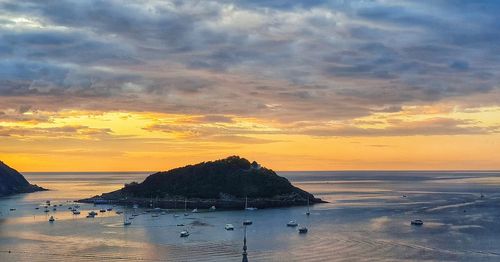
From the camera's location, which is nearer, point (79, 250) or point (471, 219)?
point (79, 250)

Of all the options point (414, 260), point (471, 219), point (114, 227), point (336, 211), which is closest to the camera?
point (414, 260)

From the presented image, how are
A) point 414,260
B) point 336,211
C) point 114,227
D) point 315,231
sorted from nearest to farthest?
point 414,260 → point 315,231 → point 114,227 → point 336,211

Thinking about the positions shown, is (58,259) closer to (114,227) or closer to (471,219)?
(114,227)

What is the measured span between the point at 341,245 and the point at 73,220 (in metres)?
89.4

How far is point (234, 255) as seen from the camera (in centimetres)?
10569

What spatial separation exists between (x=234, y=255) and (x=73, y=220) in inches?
3294

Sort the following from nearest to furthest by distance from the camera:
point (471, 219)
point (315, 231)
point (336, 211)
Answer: point (315, 231) < point (471, 219) < point (336, 211)

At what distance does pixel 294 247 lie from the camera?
11588 cm

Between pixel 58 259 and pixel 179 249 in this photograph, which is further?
pixel 179 249

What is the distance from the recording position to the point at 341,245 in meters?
117

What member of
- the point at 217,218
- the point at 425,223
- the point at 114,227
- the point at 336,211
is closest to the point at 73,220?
the point at 114,227

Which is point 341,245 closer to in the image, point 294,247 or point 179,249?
point 294,247

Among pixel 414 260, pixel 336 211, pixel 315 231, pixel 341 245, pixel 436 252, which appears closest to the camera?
pixel 414 260

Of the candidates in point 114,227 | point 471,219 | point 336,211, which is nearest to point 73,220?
point 114,227
